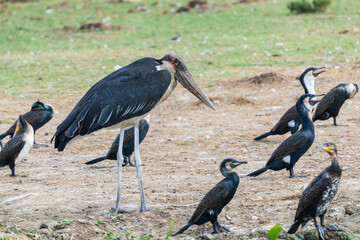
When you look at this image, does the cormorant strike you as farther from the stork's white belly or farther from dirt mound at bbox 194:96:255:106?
dirt mound at bbox 194:96:255:106

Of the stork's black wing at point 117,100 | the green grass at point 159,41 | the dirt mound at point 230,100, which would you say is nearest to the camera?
the stork's black wing at point 117,100

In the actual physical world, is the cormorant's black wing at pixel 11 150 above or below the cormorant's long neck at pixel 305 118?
below

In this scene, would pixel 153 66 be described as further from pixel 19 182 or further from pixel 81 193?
pixel 19 182

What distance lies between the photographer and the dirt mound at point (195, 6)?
23672 millimetres

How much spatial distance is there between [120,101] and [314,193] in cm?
218

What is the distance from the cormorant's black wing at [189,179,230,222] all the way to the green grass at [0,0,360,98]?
25.1 ft

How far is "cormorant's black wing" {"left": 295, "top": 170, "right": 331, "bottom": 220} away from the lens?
5621 millimetres

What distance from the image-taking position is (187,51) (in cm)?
1717

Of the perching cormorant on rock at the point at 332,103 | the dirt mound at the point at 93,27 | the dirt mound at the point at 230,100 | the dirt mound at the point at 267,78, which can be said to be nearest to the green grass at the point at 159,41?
the dirt mound at the point at 93,27

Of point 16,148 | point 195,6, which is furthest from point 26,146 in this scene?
point 195,6

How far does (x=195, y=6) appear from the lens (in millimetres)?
23906

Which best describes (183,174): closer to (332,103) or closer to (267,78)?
(332,103)

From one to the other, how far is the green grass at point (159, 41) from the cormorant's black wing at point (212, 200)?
765 cm

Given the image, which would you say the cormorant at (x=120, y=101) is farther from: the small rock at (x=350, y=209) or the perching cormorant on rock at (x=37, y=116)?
Result: the perching cormorant on rock at (x=37, y=116)
